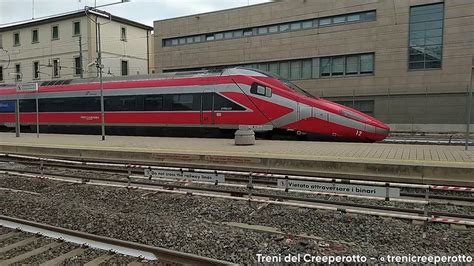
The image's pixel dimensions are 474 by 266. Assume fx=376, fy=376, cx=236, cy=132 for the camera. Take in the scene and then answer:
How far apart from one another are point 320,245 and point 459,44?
27.7 metres

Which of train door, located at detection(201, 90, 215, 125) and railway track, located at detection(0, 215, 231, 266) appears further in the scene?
train door, located at detection(201, 90, 215, 125)

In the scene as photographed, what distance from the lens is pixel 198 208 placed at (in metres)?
7.25

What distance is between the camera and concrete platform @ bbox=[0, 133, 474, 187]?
28.8 feet

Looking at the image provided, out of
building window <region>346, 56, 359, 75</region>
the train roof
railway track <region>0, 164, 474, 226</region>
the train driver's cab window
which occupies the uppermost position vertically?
building window <region>346, 56, 359, 75</region>

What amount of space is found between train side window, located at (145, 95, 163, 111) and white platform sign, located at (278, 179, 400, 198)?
1019cm

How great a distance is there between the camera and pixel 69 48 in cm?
4228

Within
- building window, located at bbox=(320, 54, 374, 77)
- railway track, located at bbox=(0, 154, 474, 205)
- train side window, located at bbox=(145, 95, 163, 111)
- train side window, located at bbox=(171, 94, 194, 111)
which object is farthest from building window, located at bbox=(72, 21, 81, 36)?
train side window, located at bbox=(171, 94, 194, 111)

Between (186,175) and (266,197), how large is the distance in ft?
6.86

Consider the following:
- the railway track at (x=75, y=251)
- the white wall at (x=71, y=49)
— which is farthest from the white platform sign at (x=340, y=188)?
the white wall at (x=71, y=49)

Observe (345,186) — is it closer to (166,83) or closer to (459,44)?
(166,83)

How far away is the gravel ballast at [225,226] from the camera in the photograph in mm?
5008

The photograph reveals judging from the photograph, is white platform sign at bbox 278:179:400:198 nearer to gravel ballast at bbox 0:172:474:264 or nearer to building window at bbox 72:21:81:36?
gravel ballast at bbox 0:172:474:264

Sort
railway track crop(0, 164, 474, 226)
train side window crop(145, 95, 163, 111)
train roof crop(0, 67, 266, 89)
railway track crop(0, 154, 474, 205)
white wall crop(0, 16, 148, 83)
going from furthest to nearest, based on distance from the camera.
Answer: white wall crop(0, 16, 148, 83)
train side window crop(145, 95, 163, 111)
train roof crop(0, 67, 266, 89)
railway track crop(0, 154, 474, 205)
railway track crop(0, 164, 474, 226)

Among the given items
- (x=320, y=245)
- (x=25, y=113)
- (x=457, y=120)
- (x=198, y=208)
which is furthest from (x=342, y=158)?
(x=457, y=120)
